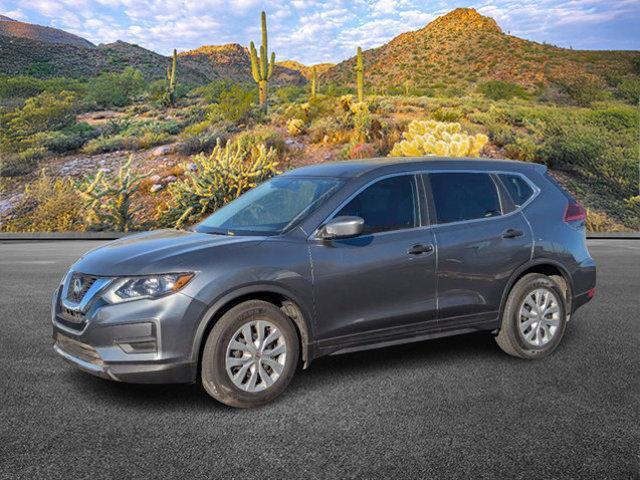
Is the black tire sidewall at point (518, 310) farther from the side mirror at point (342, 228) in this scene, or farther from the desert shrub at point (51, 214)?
the desert shrub at point (51, 214)

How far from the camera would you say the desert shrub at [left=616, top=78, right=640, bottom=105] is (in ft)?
157

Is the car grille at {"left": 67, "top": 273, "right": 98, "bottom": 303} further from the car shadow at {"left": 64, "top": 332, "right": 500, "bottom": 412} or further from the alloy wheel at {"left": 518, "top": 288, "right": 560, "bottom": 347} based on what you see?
the alloy wheel at {"left": 518, "top": 288, "right": 560, "bottom": 347}

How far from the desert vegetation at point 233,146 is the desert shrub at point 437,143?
0.19ft

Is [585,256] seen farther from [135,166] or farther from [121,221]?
[135,166]

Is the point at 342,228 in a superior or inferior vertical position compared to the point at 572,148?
superior

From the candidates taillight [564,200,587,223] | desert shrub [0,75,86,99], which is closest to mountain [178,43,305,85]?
desert shrub [0,75,86,99]

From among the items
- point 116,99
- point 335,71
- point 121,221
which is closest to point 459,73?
point 335,71

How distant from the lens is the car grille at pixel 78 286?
5242mm

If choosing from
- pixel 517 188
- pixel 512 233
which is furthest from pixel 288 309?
pixel 517 188

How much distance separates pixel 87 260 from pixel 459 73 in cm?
7115

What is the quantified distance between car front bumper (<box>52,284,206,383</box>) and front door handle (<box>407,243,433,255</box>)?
5.84 feet

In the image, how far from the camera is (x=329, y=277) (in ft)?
17.9

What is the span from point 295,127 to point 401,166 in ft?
84.5

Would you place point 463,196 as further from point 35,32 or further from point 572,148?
point 35,32
